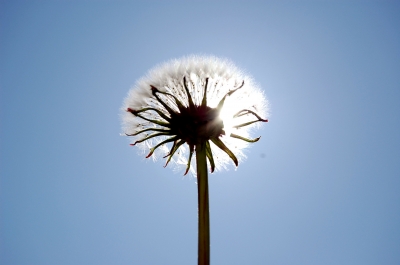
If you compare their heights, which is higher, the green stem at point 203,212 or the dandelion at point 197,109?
the dandelion at point 197,109

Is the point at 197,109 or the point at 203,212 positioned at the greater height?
the point at 197,109

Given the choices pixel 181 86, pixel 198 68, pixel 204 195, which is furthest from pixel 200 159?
pixel 198 68

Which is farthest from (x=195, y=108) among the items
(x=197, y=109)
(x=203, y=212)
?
(x=203, y=212)

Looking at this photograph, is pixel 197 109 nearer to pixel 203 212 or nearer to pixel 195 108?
pixel 195 108

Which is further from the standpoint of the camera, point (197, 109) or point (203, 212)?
point (197, 109)
